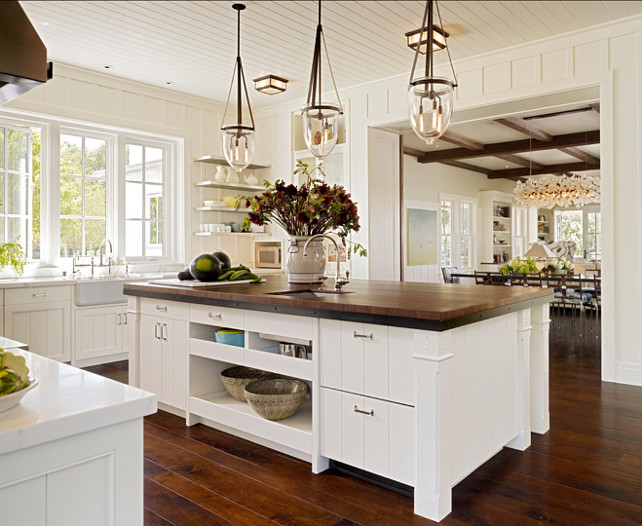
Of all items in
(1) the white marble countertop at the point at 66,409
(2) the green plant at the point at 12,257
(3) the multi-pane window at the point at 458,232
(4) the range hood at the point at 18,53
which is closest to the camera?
(1) the white marble countertop at the point at 66,409

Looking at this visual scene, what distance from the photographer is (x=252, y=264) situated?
22.5ft

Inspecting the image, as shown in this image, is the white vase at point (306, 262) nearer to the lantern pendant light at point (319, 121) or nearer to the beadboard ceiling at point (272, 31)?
the lantern pendant light at point (319, 121)

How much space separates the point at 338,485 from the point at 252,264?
4728mm

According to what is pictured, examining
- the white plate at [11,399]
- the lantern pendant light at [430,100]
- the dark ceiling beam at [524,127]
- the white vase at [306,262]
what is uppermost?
the dark ceiling beam at [524,127]

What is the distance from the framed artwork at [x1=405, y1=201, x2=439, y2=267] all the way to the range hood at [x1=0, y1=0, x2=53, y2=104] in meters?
7.60

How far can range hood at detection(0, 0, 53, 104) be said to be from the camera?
1139 mm

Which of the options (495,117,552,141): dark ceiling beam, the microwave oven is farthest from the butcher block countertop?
(495,117,552,141): dark ceiling beam

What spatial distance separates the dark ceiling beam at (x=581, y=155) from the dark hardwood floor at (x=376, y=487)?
6.62 meters

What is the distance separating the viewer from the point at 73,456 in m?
1.04

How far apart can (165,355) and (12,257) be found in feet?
7.51

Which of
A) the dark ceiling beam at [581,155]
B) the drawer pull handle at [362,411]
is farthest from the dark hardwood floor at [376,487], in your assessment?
the dark ceiling beam at [581,155]

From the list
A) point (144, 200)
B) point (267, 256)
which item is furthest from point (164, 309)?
point (267, 256)

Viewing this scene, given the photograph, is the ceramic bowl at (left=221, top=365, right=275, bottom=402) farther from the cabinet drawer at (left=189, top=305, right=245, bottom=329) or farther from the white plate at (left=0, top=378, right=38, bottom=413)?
the white plate at (left=0, top=378, right=38, bottom=413)

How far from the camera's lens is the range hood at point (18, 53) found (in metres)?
1.14
